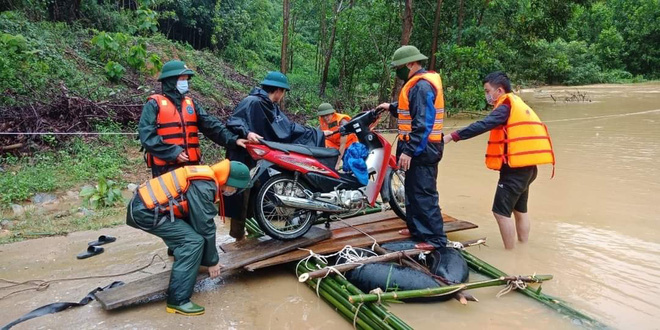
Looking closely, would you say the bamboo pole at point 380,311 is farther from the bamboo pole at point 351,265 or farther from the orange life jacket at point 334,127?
the orange life jacket at point 334,127

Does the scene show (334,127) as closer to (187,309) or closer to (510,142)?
(510,142)

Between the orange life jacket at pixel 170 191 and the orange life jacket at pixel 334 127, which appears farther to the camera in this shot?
the orange life jacket at pixel 334 127

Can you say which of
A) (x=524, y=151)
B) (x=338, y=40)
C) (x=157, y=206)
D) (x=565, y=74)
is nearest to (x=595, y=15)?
(x=565, y=74)

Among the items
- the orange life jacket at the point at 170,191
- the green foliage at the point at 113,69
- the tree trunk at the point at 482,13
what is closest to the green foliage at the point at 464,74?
the tree trunk at the point at 482,13

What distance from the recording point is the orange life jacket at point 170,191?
3.23 meters

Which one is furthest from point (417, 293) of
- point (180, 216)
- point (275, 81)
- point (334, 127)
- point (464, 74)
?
point (464, 74)

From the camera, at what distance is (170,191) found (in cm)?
325

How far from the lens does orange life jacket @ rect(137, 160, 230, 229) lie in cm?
323

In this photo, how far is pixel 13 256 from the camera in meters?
4.36

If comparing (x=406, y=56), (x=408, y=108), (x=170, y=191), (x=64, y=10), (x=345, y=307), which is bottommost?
(x=345, y=307)

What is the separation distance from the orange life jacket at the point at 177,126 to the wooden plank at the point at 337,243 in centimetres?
109

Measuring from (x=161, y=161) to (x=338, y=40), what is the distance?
1478cm

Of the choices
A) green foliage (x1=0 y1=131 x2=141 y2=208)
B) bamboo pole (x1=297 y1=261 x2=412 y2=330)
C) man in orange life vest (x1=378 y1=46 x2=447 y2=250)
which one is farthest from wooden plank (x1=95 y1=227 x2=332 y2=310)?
green foliage (x1=0 y1=131 x2=141 y2=208)

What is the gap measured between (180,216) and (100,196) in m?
3.01
